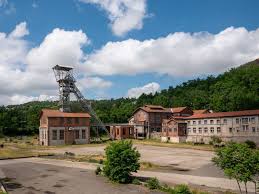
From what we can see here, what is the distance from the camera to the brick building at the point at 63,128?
75875 millimetres

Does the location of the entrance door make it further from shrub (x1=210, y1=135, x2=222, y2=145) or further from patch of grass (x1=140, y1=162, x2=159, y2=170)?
patch of grass (x1=140, y1=162, x2=159, y2=170)

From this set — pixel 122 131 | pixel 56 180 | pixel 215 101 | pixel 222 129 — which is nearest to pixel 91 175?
pixel 56 180

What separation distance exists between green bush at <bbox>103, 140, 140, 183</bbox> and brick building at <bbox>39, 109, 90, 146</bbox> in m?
44.9

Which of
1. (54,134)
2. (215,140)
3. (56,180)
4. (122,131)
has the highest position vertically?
(122,131)

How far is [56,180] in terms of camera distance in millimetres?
33594

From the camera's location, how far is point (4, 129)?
106 metres

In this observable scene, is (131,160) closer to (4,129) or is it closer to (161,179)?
(161,179)

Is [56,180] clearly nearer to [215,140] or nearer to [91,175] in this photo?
[91,175]

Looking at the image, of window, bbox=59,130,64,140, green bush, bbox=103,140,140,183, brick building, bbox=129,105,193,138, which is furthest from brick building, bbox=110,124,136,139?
green bush, bbox=103,140,140,183

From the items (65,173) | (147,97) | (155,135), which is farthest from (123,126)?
(147,97)

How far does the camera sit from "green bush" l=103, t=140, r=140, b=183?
3212 centimetres

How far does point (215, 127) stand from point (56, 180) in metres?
47.9

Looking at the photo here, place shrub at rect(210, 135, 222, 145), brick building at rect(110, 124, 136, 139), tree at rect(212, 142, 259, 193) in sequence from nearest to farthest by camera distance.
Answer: tree at rect(212, 142, 259, 193) → shrub at rect(210, 135, 222, 145) → brick building at rect(110, 124, 136, 139)

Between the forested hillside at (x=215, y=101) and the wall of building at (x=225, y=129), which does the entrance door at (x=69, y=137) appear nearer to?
the forested hillside at (x=215, y=101)
